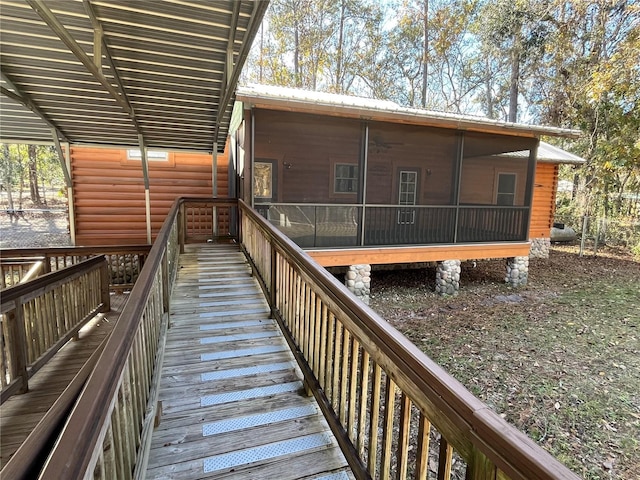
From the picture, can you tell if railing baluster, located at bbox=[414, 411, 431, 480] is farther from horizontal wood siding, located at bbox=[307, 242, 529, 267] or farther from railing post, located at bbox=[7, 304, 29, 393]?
horizontal wood siding, located at bbox=[307, 242, 529, 267]

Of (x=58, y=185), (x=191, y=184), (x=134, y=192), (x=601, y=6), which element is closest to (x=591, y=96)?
(x=601, y=6)

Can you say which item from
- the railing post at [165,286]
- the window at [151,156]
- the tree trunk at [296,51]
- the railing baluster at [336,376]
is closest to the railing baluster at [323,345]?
the railing baluster at [336,376]

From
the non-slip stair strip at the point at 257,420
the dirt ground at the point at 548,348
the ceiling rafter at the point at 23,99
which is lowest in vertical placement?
the dirt ground at the point at 548,348

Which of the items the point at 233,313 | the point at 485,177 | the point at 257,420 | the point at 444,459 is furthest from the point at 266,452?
the point at 485,177

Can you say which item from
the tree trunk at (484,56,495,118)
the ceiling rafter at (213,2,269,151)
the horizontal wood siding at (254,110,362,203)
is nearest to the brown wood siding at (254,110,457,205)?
the horizontal wood siding at (254,110,362,203)

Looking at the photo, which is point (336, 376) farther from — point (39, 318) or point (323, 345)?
point (39, 318)

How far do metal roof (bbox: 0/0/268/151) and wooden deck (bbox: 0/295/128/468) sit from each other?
3.39 metres

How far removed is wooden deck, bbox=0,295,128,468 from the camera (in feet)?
9.10

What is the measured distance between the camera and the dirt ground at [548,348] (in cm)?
377

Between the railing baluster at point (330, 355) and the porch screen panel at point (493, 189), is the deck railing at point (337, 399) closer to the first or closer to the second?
the railing baluster at point (330, 355)

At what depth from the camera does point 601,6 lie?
13.2 meters

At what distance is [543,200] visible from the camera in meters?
A: 13.4

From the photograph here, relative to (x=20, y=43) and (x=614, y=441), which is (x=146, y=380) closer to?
(x=20, y=43)

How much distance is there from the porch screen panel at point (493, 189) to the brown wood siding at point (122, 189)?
7618 millimetres
